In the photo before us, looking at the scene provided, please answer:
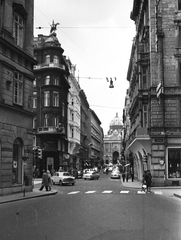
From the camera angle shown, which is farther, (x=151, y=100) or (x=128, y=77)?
(x=128, y=77)

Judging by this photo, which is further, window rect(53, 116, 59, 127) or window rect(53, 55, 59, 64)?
window rect(53, 55, 59, 64)

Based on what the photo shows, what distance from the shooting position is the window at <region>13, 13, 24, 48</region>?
26237 millimetres

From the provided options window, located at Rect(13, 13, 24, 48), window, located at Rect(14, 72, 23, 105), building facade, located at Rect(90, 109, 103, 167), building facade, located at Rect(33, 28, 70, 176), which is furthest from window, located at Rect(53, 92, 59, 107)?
building facade, located at Rect(90, 109, 103, 167)

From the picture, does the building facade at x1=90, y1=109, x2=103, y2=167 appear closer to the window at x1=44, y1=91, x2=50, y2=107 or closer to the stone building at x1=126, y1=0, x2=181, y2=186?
the window at x1=44, y1=91, x2=50, y2=107

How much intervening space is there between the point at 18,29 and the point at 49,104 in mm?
32272

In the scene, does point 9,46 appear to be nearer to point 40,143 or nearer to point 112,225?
point 112,225

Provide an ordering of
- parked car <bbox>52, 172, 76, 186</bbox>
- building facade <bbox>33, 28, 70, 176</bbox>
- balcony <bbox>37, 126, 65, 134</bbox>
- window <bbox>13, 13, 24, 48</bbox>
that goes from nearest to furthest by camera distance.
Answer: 1. window <bbox>13, 13, 24, 48</bbox>
2. parked car <bbox>52, 172, 76, 186</bbox>
3. balcony <bbox>37, 126, 65, 134</bbox>
4. building facade <bbox>33, 28, 70, 176</bbox>

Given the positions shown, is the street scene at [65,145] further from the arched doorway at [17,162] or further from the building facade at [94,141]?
the building facade at [94,141]

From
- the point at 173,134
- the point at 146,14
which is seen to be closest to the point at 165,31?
the point at 146,14

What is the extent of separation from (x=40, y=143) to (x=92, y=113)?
200 ft

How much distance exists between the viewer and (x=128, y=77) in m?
74.0

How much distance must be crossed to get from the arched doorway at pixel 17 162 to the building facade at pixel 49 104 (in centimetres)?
3020

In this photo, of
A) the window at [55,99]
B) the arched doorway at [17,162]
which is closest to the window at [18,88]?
the arched doorway at [17,162]

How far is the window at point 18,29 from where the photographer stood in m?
26.2
